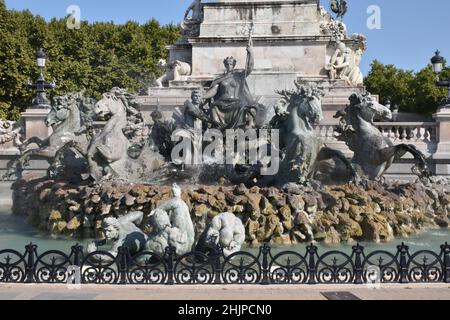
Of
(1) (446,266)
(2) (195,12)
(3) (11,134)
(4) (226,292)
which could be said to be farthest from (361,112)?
(3) (11,134)

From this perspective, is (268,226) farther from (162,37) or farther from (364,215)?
(162,37)

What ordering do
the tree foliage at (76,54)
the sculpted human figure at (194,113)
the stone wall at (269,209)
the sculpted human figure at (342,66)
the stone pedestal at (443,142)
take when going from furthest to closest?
the tree foliage at (76,54)
the sculpted human figure at (342,66)
the stone pedestal at (443,142)
the sculpted human figure at (194,113)
the stone wall at (269,209)

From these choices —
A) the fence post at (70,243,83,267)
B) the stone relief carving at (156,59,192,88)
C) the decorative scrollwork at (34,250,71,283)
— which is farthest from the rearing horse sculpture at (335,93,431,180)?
the stone relief carving at (156,59,192,88)

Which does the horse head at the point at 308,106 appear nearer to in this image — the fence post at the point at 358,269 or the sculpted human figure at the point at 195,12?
the fence post at the point at 358,269

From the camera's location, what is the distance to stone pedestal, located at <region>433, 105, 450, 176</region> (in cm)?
1789

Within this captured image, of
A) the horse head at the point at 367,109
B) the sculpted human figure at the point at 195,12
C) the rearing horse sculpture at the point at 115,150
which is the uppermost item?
the sculpted human figure at the point at 195,12

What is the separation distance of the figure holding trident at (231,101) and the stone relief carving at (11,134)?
8986mm

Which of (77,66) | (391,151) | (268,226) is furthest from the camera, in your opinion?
(77,66)

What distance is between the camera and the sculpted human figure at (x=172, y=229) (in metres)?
8.85

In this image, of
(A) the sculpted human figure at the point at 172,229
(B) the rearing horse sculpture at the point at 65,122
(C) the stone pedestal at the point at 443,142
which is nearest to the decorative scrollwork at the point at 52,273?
(A) the sculpted human figure at the point at 172,229

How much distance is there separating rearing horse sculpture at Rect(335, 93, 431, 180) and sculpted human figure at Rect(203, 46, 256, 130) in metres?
2.69

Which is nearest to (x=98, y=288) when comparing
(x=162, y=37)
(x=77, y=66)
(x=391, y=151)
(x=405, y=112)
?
(x=391, y=151)

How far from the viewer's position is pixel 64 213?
12.7 m

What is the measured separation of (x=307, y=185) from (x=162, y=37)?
35.5 m
